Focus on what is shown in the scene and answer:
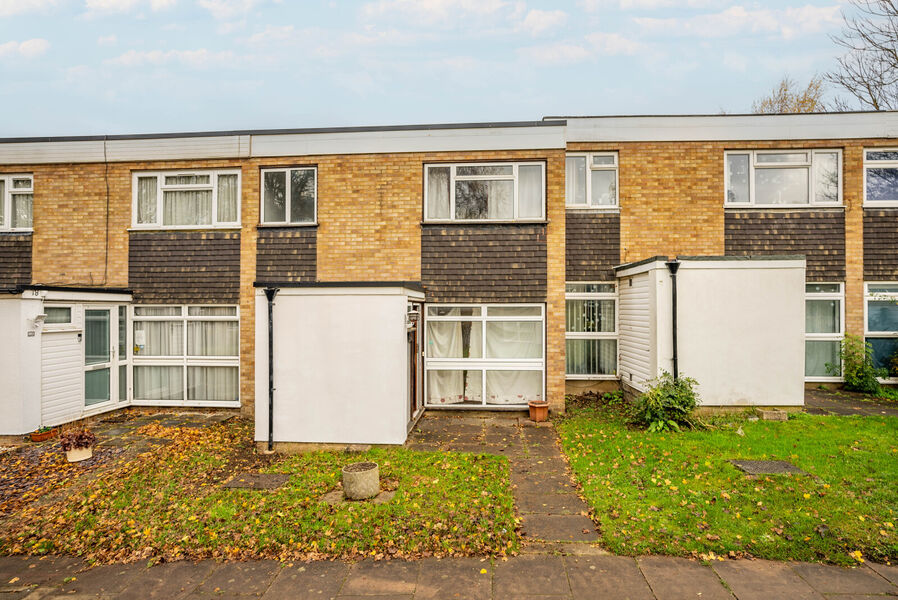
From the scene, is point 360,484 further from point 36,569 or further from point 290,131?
point 290,131

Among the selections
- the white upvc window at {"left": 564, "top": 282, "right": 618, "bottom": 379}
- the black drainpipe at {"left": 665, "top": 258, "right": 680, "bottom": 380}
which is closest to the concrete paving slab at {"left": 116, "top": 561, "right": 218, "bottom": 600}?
the black drainpipe at {"left": 665, "top": 258, "right": 680, "bottom": 380}

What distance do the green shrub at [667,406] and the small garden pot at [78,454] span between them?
8.20m

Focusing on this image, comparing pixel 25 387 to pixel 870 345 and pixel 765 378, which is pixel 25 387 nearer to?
pixel 765 378

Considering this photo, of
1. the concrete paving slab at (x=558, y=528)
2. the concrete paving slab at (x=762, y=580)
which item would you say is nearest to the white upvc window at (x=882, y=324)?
the concrete paving slab at (x=762, y=580)

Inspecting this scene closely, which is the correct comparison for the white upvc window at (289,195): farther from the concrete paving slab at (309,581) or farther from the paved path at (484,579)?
the concrete paving slab at (309,581)

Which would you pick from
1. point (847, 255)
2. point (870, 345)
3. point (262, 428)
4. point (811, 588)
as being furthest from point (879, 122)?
point (262, 428)

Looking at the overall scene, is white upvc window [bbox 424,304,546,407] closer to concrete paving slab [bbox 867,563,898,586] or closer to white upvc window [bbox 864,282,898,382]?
concrete paving slab [bbox 867,563,898,586]

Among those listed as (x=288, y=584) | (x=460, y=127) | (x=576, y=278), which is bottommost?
(x=288, y=584)

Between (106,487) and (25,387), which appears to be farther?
(25,387)

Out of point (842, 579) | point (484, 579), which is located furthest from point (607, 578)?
point (842, 579)

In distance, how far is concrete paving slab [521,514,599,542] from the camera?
4551mm

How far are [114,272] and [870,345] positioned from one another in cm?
1565

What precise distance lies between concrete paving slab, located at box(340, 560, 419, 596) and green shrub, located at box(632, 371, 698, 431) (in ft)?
16.5

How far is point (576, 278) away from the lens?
10.6 m
